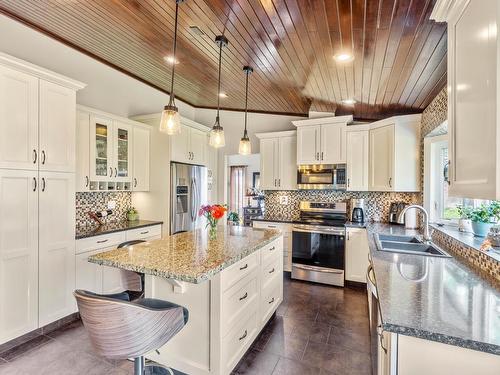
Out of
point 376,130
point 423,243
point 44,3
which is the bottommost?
point 423,243

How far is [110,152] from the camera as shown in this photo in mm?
3455

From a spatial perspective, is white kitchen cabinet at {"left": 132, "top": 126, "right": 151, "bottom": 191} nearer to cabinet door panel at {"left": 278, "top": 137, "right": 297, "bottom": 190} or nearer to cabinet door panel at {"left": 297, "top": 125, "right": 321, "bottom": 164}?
cabinet door panel at {"left": 278, "top": 137, "right": 297, "bottom": 190}

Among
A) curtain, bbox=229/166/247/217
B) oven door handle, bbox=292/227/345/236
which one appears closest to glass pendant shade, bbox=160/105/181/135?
oven door handle, bbox=292/227/345/236

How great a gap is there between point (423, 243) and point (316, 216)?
6.44 feet

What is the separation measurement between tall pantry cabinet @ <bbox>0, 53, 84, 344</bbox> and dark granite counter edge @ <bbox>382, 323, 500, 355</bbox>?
2834mm

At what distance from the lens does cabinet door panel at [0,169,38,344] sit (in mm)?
2209

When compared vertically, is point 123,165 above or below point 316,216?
above

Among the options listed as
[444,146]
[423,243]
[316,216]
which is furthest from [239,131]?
[423,243]

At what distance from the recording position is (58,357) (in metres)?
2.20

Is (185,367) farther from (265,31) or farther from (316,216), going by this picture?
(316,216)

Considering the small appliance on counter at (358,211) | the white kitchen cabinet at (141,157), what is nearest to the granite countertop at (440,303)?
the small appliance on counter at (358,211)

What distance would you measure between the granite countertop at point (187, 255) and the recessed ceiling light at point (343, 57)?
1796 mm

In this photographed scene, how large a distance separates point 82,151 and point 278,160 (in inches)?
112

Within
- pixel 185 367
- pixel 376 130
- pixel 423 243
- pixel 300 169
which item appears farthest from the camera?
pixel 300 169
